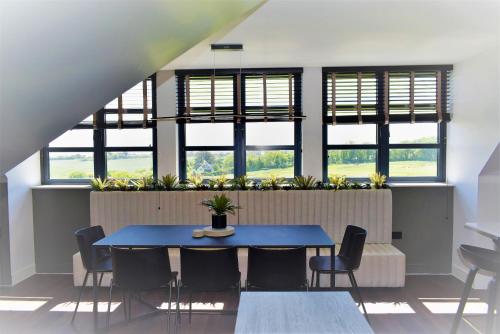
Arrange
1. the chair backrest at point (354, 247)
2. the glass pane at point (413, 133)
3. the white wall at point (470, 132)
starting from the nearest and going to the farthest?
the chair backrest at point (354, 247)
the white wall at point (470, 132)
the glass pane at point (413, 133)

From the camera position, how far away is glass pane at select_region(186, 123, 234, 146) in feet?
17.8

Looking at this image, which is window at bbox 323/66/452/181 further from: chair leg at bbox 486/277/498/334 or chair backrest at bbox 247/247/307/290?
chair leg at bbox 486/277/498/334

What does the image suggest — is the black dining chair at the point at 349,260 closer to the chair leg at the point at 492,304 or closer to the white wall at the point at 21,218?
the chair leg at the point at 492,304

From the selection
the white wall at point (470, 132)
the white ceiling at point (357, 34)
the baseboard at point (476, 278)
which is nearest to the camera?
the white ceiling at point (357, 34)

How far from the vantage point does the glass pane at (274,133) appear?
539 centimetres

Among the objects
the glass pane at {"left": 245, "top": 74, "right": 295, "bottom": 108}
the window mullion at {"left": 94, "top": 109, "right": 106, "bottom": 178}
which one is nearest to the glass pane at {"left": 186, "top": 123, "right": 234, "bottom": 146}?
the glass pane at {"left": 245, "top": 74, "right": 295, "bottom": 108}

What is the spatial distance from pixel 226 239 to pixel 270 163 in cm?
222

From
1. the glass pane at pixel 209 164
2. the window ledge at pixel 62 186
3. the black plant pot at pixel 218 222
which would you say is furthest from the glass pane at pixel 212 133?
the black plant pot at pixel 218 222

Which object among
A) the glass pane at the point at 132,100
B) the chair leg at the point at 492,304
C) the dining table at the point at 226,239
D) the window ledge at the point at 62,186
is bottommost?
the chair leg at the point at 492,304

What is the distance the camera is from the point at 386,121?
5.16 meters

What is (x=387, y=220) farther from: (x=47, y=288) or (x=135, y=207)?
(x=47, y=288)

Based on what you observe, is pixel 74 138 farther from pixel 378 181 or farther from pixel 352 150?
pixel 378 181

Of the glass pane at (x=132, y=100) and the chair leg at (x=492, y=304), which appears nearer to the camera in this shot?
the chair leg at (x=492, y=304)

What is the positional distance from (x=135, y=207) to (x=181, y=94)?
194cm
